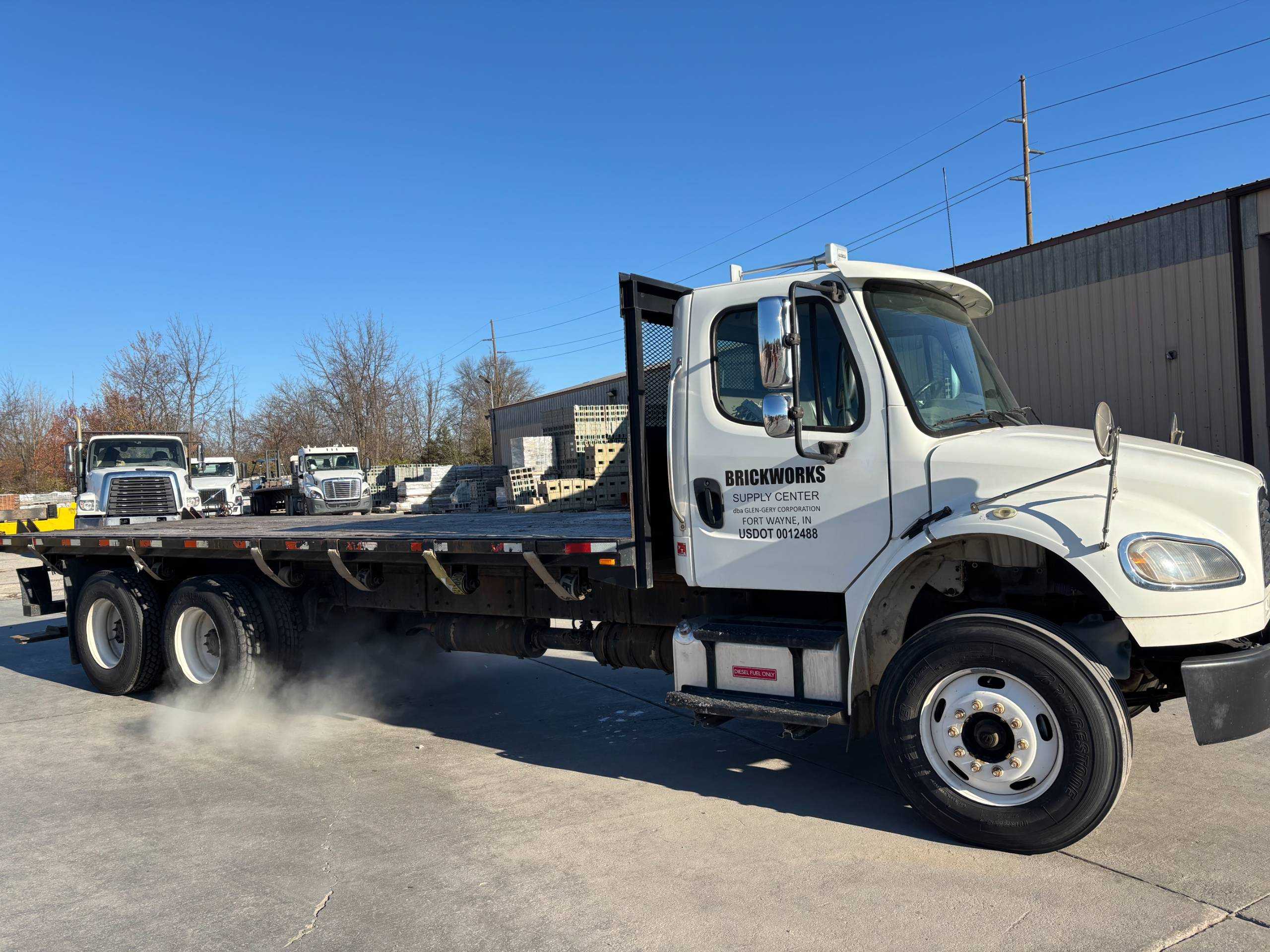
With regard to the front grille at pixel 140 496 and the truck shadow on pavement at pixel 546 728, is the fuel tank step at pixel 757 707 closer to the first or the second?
the truck shadow on pavement at pixel 546 728

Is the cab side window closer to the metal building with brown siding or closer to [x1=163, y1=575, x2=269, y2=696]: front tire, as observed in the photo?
[x1=163, y1=575, x2=269, y2=696]: front tire

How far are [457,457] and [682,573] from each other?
41.5 m

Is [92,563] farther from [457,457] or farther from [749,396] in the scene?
[457,457]

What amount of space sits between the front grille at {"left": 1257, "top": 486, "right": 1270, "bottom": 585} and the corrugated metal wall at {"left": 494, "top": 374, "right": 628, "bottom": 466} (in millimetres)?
25666

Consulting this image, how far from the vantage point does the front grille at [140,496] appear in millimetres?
18953

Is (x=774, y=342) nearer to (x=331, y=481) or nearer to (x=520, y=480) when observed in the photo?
(x=520, y=480)

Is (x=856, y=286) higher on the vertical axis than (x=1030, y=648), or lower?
higher

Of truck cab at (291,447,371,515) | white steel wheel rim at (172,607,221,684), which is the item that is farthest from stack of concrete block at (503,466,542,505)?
truck cab at (291,447,371,515)

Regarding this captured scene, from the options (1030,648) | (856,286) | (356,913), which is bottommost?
(356,913)

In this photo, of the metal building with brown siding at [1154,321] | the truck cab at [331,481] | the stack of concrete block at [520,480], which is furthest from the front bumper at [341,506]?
the metal building with brown siding at [1154,321]

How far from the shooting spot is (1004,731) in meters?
4.14

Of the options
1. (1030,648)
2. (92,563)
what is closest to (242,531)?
(92,563)

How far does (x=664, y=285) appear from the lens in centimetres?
567

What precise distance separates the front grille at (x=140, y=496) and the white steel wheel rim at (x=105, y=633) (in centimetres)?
1137
